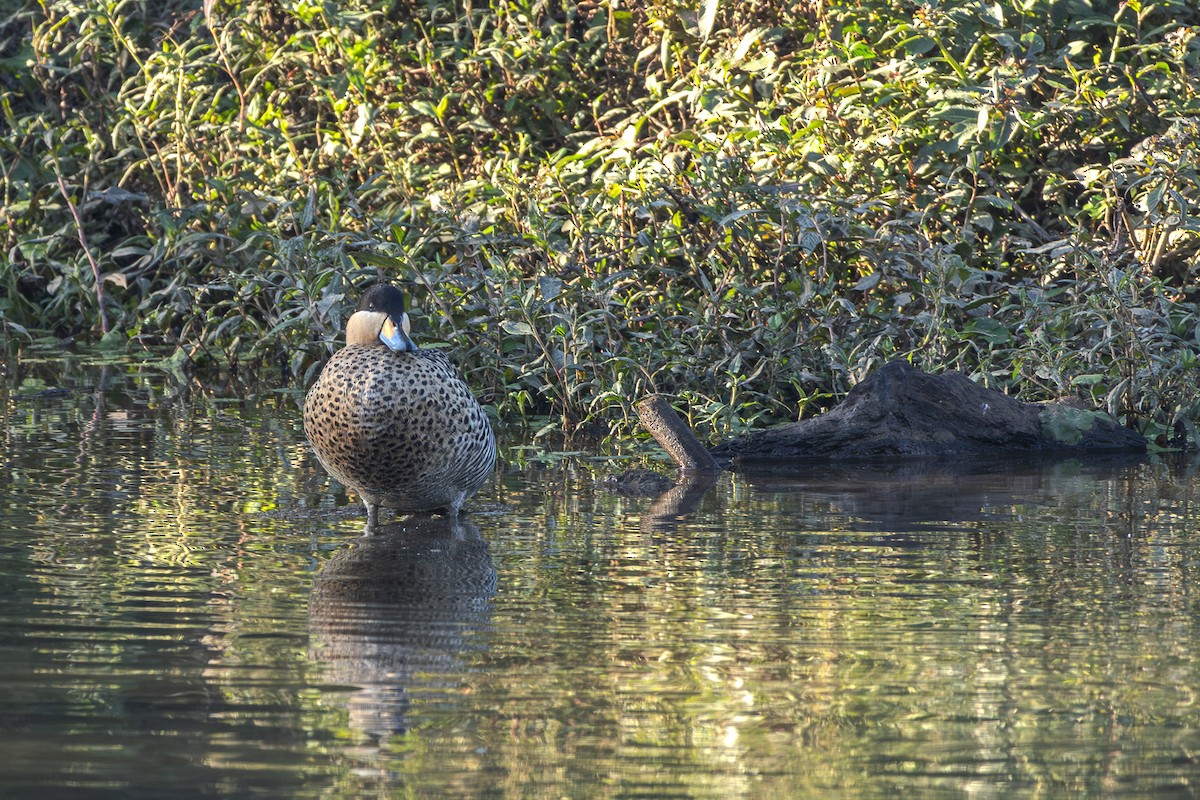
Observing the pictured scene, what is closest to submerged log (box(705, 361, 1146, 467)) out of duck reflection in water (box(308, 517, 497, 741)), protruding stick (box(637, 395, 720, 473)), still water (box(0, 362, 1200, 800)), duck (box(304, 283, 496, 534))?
protruding stick (box(637, 395, 720, 473))

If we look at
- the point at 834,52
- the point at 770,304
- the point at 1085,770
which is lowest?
the point at 1085,770

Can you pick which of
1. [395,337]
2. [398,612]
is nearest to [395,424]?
[395,337]

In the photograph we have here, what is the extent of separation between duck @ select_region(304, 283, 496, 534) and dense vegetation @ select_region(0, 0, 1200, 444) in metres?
1.99

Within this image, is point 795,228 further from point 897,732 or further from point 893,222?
point 897,732

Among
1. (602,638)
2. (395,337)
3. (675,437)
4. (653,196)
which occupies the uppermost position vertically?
(653,196)

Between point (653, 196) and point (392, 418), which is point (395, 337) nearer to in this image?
point (392, 418)

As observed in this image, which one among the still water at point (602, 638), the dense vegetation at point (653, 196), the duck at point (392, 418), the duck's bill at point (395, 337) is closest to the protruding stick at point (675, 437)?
the still water at point (602, 638)

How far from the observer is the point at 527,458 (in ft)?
24.8

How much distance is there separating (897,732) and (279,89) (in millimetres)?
8784

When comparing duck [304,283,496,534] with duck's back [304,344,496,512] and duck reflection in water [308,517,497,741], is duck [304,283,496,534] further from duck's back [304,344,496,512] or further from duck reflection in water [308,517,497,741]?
duck reflection in water [308,517,497,741]

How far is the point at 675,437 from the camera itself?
725cm

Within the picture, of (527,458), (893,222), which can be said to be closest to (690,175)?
(893,222)

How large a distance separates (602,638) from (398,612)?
2.08 ft

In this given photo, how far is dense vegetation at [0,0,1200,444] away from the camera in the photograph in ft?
27.5
